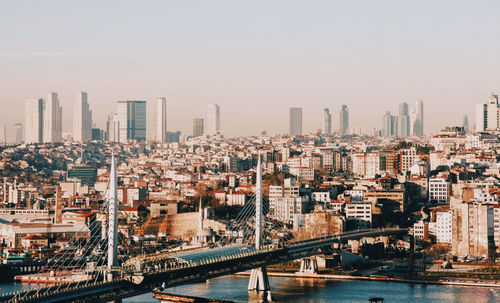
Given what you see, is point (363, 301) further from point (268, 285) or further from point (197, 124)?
point (197, 124)

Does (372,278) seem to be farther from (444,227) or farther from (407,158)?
(407,158)

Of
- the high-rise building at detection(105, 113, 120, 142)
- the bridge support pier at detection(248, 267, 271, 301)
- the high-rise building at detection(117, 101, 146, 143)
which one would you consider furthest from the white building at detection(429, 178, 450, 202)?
the high-rise building at detection(105, 113, 120, 142)

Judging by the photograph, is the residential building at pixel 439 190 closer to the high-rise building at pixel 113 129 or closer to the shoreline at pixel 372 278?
the shoreline at pixel 372 278

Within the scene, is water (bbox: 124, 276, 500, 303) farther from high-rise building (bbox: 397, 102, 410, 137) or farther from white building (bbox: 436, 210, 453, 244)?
high-rise building (bbox: 397, 102, 410, 137)

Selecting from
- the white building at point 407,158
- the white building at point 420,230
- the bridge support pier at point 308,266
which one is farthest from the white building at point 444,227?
the white building at point 407,158

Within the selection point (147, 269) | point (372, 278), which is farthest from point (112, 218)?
point (372, 278)

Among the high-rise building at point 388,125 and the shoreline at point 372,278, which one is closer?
the shoreline at point 372,278
